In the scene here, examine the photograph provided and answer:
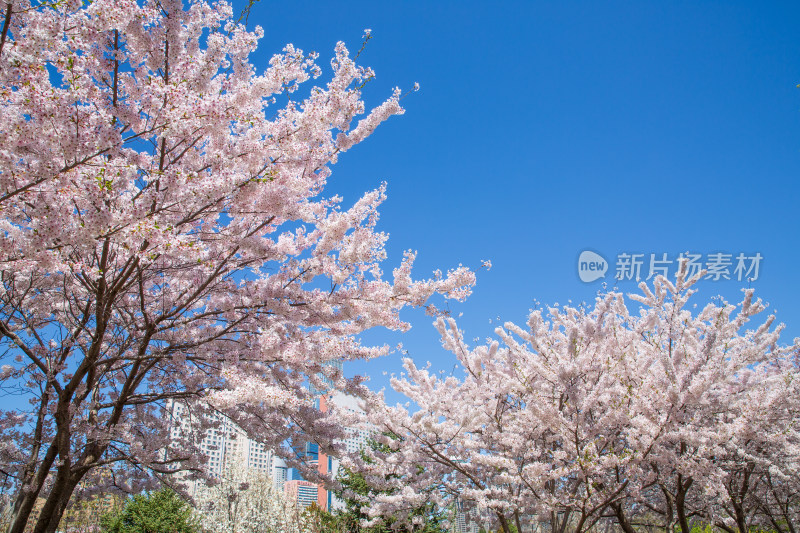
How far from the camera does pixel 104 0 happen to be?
3672mm

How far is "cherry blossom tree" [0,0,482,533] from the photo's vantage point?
3656mm

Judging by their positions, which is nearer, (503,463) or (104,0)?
(104,0)

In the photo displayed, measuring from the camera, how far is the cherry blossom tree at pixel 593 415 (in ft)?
16.6

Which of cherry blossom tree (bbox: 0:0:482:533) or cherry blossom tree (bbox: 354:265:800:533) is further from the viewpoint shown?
cherry blossom tree (bbox: 354:265:800:533)

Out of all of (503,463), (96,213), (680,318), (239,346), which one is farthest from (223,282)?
(680,318)

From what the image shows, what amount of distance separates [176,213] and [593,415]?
6351 millimetres

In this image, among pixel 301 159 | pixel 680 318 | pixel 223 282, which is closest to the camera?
pixel 301 159

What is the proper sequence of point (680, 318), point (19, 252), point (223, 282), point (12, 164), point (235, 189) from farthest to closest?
point (680, 318) → point (223, 282) → point (235, 189) → point (19, 252) → point (12, 164)

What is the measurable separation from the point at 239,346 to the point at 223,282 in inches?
35.6

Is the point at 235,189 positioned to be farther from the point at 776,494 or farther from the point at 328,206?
the point at 776,494

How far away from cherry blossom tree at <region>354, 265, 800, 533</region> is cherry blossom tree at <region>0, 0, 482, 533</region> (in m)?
1.99

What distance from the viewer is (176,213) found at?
4566 mm

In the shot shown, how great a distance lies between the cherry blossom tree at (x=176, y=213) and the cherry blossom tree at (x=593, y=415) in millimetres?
1990

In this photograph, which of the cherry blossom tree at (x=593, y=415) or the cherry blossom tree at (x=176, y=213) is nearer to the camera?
the cherry blossom tree at (x=176, y=213)
